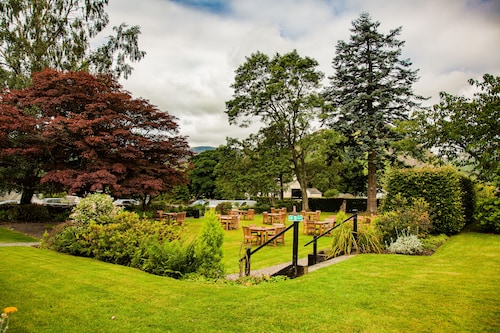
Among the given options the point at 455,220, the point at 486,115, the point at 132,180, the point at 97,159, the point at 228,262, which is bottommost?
the point at 228,262

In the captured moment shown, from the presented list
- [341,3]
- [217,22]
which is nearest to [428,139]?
[341,3]

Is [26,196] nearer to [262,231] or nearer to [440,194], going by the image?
[262,231]

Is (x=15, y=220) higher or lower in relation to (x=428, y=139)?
lower

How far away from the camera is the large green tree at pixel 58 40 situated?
708 inches

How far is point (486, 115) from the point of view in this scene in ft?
36.1

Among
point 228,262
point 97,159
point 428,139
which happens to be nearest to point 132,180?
point 97,159

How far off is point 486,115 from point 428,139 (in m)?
5.86

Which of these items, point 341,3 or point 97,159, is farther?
point 97,159

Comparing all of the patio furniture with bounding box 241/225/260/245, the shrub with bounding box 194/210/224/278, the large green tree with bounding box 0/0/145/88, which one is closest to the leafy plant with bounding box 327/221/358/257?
the shrub with bounding box 194/210/224/278

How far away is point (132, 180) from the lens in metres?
13.1

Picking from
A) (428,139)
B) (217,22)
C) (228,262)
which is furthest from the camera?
(428,139)

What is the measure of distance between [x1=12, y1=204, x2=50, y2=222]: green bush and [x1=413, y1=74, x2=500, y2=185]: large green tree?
18.9 metres

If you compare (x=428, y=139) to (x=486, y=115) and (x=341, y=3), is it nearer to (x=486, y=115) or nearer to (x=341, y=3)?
(x=486, y=115)

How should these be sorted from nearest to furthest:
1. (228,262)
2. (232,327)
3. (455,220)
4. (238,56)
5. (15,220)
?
(232,327) → (228,262) → (455,220) → (15,220) → (238,56)
